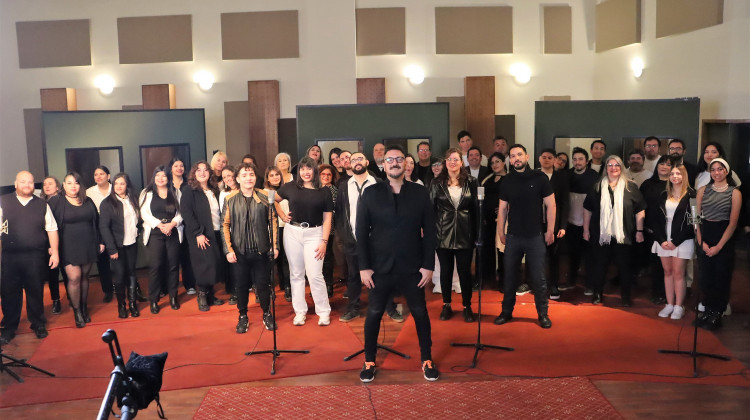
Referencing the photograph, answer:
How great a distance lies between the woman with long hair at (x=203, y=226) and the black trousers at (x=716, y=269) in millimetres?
4674

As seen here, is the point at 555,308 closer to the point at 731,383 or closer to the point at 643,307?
the point at 643,307

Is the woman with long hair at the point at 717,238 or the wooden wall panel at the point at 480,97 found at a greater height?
the wooden wall panel at the point at 480,97

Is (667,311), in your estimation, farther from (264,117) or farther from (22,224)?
(264,117)

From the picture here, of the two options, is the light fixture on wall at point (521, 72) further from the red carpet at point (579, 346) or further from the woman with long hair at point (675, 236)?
the red carpet at point (579, 346)

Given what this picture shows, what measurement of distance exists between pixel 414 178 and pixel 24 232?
12.9 ft

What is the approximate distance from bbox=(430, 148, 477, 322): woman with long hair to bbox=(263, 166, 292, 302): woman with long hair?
1.48 m

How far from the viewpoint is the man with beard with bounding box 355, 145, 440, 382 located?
4.84 metres

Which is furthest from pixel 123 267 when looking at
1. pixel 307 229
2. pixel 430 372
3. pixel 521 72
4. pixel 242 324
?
pixel 521 72

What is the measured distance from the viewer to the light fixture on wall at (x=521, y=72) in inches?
402

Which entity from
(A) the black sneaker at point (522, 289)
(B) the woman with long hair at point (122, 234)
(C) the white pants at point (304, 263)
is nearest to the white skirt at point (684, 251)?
(A) the black sneaker at point (522, 289)

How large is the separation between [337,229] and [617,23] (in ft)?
17.8

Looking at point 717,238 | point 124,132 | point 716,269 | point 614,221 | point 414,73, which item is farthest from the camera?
point 414,73

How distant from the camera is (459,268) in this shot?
6414mm

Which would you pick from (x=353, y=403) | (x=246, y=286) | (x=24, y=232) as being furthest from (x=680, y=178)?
(x=24, y=232)
